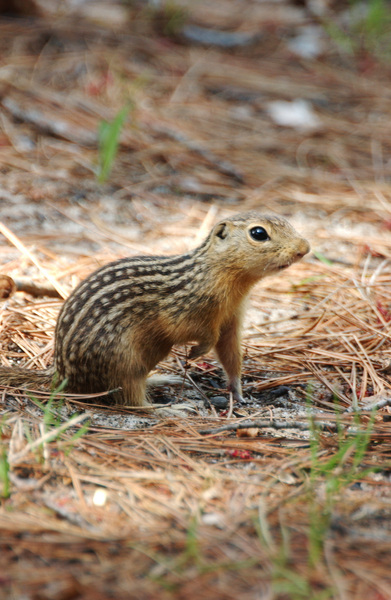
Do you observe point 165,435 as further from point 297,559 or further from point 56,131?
point 56,131

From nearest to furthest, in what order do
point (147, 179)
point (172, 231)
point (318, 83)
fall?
point (172, 231) < point (147, 179) < point (318, 83)

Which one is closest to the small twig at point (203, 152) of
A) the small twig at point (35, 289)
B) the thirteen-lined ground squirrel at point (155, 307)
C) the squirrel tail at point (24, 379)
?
the small twig at point (35, 289)

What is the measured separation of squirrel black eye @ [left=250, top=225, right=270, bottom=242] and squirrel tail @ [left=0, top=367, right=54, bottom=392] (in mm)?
1320

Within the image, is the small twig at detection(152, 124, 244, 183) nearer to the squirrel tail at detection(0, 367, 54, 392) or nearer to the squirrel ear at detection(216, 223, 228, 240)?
the squirrel ear at detection(216, 223, 228, 240)

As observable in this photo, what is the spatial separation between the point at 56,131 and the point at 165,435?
13.7ft

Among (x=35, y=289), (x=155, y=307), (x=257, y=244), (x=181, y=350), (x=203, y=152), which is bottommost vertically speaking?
(x=181, y=350)

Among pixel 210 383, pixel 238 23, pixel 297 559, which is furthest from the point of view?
pixel 238 23

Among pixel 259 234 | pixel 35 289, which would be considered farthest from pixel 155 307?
pixel 35 289

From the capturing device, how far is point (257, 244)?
3.48 m

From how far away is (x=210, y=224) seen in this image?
535 centimetres

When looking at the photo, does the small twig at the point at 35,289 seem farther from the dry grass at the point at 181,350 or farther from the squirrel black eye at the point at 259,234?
the squirrel black eye at the point at 259,234

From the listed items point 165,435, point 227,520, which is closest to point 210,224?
point 165,435

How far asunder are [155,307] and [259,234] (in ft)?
2.25

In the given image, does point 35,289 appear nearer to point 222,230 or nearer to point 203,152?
point 222,230
